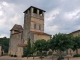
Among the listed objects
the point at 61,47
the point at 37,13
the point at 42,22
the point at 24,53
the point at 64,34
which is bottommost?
the point at 24,53

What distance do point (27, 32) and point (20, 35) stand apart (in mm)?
5984

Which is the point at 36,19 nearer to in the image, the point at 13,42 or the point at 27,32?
the point at 27,32

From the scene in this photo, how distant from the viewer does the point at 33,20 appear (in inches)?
1880

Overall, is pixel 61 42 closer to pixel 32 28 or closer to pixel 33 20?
pixel 32 28

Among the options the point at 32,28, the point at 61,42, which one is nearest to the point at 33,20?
the point at 32,28

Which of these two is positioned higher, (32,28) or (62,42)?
(32,28)

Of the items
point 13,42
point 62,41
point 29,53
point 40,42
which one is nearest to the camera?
point 62,41

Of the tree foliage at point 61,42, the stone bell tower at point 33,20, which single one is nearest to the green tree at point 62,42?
the tree foliage at point 61,42

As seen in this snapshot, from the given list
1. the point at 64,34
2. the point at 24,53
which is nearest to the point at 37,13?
the point at 24,53

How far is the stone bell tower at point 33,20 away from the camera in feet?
155

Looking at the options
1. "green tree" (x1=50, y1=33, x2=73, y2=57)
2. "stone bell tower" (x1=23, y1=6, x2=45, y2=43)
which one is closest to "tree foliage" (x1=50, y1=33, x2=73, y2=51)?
"green tree" (x1=50, y1=33, x2=73, y2=57)

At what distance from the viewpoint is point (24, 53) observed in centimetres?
4122

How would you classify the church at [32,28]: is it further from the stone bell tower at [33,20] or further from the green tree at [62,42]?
the green tree at [62,42]

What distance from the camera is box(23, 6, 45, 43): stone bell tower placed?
4721 cm
